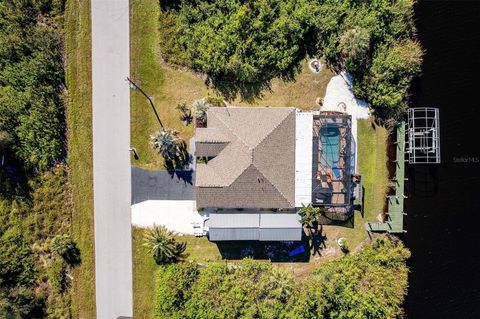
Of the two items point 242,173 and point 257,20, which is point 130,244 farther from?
point 257,20

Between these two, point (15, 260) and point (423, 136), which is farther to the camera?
point (423, 136)

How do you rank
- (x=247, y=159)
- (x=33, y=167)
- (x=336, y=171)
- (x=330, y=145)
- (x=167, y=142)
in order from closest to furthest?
(x=247, y=159)
(x=167, y=142)
(x=33, y=167)
(x=330, y=145)
(x=336, y=171)

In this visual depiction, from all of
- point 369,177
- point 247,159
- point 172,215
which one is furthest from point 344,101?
point 172,215

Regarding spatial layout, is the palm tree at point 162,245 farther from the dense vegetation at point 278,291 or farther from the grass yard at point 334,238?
the dense vegetation at point 278,291

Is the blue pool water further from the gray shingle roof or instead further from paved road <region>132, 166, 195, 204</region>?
paved road <region>132, 166, 195, 204</region>

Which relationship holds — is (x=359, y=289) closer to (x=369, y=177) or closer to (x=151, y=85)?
(x=369, y=177)

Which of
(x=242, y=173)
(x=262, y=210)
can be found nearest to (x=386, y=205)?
(x=262, y=210)

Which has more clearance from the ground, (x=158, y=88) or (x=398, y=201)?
(x=158, y=88)

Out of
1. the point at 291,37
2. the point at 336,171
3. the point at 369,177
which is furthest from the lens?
the point at 369,177
